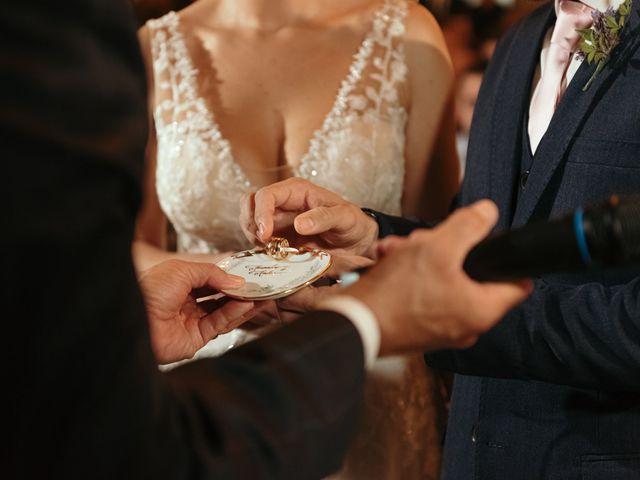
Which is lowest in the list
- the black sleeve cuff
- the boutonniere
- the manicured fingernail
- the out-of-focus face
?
the out-of-focus face

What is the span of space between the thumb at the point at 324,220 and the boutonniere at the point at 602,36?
50 cm

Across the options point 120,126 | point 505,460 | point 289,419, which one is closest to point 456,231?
point 289,419

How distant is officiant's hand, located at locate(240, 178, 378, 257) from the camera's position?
1.44 meters

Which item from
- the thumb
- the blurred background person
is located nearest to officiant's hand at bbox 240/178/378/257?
the thumb

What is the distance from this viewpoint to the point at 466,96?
3301 mm

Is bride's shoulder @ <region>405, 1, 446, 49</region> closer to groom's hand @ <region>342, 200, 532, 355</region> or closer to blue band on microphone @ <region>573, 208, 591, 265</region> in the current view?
groom's hand @ <region>342, 200, 532, 355</region>

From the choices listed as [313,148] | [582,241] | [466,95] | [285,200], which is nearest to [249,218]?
[285,200]

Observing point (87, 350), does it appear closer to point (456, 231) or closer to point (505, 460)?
point (456, 231)

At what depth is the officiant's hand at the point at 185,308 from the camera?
1.24 meters

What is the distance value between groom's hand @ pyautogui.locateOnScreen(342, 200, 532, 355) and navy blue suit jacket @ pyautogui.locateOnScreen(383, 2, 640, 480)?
484 mm

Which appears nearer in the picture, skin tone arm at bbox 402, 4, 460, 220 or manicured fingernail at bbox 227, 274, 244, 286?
manicured fingernail at bbox 227, 274, 244, 286

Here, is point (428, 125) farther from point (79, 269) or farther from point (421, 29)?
point (79, 269)

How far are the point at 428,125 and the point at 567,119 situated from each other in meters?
0.68

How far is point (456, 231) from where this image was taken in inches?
32.7
